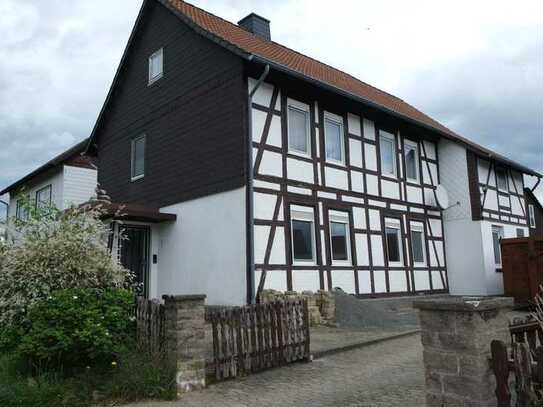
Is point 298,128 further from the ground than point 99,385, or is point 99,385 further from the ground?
point 298,128

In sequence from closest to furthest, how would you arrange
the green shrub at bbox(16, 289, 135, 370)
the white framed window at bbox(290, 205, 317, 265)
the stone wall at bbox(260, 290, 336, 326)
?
the green shrub at bbox(16, 289, 135, 370)
the stone wall at bbox(260, 290, 336, 326)
the white framed window at bbox(290, 205, 317, 265)

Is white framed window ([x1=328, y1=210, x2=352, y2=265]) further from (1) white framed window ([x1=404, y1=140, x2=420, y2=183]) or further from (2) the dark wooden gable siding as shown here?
(1) white framed window ([x1=404, y1=140, x2=420, y2=183])

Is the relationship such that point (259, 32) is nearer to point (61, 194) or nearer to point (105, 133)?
point (105, 133)

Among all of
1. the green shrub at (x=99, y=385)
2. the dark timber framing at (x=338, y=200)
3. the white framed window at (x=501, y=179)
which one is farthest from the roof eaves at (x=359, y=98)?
the green shrub at (x=99, y=385)

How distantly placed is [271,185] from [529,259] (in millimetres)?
7665

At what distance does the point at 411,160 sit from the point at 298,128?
5.72 m

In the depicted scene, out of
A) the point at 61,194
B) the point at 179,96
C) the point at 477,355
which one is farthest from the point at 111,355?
the point at 61,194

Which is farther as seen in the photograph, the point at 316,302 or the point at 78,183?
the point at 78,183

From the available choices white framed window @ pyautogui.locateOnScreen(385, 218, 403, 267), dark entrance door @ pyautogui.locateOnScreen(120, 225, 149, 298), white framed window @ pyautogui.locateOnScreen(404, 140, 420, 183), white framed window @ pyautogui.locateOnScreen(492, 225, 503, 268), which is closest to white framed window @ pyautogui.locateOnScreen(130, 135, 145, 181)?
dark entrance door @ pyautogui.locateOnScreen(120, 225, 149, 298)

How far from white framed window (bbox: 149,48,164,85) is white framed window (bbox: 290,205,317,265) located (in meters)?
6.33

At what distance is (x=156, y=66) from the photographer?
15.8 meters

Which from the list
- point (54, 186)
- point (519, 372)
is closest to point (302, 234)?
point (519, 372)

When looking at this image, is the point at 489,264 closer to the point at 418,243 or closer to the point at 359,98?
the point at 418,243

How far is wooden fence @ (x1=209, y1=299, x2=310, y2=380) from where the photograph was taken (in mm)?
6734
